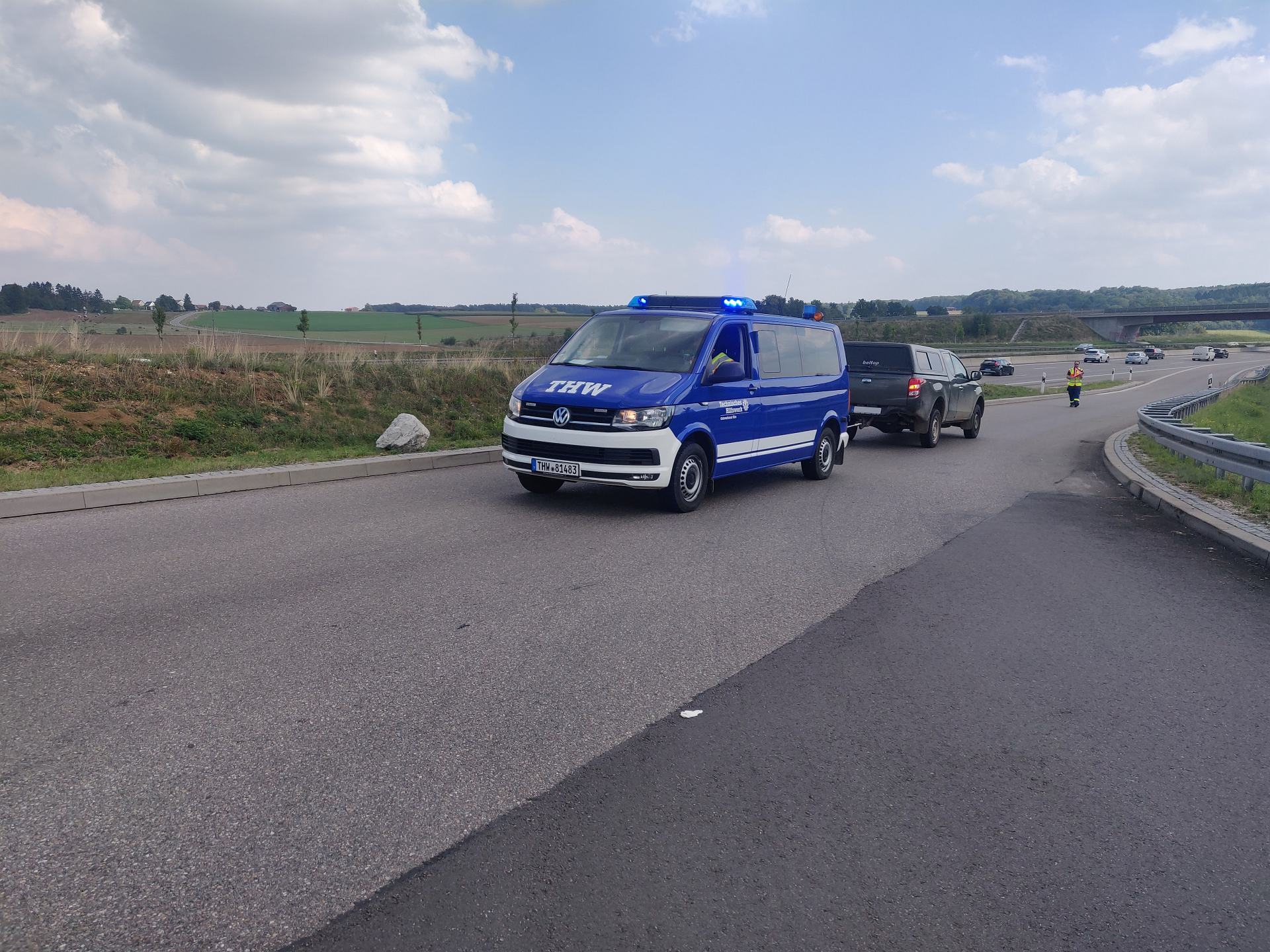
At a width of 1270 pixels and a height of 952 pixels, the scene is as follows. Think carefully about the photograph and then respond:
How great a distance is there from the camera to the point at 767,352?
435 inches

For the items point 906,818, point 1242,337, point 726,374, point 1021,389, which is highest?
point 1242,337

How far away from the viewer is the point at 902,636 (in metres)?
5.64

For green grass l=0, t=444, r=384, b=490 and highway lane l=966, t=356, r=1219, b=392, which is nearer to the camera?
green grass l=0, t=444, r=384, b=490

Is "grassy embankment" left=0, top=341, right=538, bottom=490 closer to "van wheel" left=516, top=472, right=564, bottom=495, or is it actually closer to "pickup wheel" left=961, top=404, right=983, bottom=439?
"van wheel" left=516, top=472, right=564, bottom=495

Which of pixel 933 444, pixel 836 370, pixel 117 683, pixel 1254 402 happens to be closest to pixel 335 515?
pixel 117 683

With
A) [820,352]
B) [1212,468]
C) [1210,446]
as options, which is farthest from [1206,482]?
[820,352]

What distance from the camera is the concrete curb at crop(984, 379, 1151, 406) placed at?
32.5 meters

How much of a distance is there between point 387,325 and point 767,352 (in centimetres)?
8393

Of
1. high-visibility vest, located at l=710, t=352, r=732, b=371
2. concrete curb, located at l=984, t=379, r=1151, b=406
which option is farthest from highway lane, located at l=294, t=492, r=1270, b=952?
concrete curb, located at l=984, t=379, r=1151, b=406

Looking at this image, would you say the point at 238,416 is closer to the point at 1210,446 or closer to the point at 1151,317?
the point at 1210,446

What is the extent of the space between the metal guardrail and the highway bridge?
4433 inches

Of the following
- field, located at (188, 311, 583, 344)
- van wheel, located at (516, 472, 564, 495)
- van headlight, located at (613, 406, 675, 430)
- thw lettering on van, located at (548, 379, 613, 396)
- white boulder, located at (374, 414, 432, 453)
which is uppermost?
field, located at (188, 311, 583, 344)

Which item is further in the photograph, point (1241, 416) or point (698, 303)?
point (1241, 416)

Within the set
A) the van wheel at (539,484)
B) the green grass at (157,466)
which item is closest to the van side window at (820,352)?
the van wheel at (539,484)
